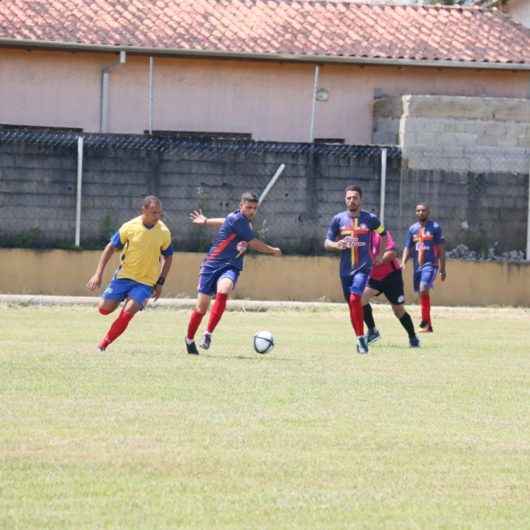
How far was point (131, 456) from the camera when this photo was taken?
9766 millimetres

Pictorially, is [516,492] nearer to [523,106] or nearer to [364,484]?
[364,484]

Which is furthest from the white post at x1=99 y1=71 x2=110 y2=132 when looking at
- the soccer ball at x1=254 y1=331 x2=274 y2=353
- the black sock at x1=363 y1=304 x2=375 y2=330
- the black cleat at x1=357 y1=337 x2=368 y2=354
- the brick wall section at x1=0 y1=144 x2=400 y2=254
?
the soccer ball at x1=254 y1=331 x2=274 y2=353

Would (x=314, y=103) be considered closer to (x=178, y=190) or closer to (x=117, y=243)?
(x=178, y=190)

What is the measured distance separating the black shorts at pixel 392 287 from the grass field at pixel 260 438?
1.61m

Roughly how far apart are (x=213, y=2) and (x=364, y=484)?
2845 cm

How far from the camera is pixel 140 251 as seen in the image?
681 inches

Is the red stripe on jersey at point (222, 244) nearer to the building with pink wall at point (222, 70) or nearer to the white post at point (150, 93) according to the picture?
the building with pink wall at point (222, 70)

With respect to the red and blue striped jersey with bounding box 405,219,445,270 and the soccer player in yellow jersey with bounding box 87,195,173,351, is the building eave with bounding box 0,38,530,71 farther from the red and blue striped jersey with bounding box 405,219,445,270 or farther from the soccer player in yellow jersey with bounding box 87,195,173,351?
the soccer player in yellow jersey with bounding box 87,195,173,351

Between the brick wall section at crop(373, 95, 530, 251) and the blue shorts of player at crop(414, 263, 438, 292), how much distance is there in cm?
733

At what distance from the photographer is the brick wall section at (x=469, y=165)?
31.5 m

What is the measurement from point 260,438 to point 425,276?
521 inches

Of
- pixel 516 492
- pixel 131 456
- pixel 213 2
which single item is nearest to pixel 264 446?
pixel 131 456

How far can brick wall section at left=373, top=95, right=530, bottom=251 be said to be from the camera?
3153cm

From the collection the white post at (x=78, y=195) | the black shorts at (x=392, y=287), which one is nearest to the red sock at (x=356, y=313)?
the black shorts at (x=392, y=287)
